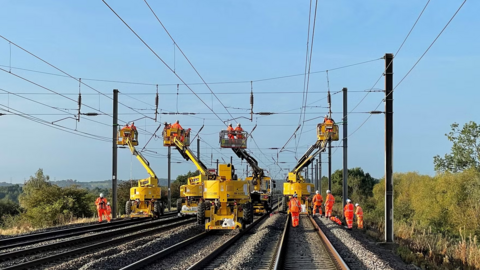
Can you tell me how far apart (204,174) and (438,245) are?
16367 millimetres

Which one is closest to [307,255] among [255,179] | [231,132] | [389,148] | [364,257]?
[364,257]

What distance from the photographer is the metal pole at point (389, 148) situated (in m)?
20.2

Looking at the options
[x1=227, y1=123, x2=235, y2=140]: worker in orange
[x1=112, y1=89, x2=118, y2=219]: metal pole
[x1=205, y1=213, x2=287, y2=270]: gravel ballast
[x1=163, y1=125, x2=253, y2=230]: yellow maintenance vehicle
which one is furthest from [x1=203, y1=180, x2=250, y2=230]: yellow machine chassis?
[x1=112, y1=89, x2=118, y2=219]: metal pole

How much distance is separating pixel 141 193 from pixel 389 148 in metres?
18.9

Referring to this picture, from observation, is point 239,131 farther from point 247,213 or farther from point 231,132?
point 247,213

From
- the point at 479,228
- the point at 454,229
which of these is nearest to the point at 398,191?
the point at 454,229

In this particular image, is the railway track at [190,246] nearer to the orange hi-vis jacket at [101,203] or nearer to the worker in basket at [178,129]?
the orange hi-vis jacket at [101,203]

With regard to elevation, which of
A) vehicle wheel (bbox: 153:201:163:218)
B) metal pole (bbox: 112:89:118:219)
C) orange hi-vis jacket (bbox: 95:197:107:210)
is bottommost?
vehicle wheel (bbox: 153:201:163:218)

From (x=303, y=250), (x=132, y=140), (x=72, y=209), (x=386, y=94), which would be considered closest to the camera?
(x=303, y=250)

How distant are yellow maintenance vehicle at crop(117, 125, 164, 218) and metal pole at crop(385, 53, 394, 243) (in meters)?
18.4

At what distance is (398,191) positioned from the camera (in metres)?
80.1

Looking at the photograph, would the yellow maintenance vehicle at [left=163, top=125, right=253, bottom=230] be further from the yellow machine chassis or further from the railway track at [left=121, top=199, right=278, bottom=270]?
the railway track at [left=121, top=199, right=278, bottom=270]

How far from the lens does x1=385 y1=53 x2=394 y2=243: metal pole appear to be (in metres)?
20.2

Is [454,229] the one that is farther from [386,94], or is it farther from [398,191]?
[398,191]
